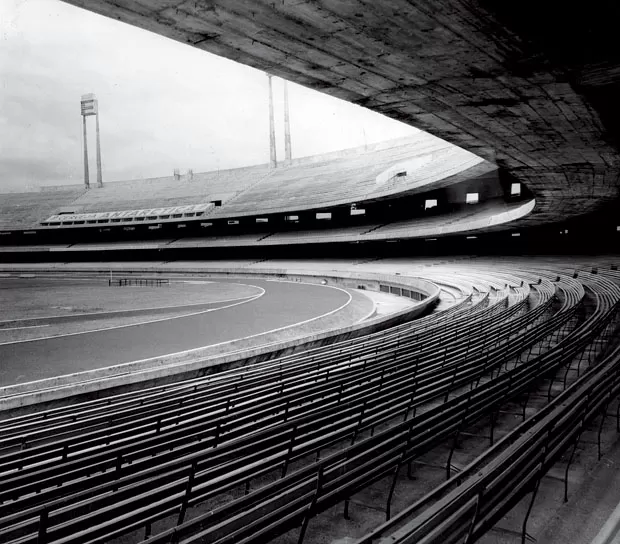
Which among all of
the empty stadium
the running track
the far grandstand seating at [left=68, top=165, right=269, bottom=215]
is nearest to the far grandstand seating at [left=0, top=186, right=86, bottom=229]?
the far grandstand seating at [left=68, top=165, right=269, bottom=215]

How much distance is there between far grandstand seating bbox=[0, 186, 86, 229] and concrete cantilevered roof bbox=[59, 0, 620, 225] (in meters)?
61.1

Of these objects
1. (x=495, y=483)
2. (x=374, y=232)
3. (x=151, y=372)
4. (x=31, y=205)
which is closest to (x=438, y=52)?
(x=495, y=483)

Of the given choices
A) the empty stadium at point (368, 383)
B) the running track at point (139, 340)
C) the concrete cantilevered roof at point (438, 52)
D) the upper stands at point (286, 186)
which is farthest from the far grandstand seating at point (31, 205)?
the concrete cantilevered roof at point (438, 52)

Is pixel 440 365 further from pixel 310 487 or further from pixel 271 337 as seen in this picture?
pixel 271 337

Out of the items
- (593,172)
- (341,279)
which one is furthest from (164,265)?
(593,172)

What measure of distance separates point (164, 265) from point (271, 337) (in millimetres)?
34903

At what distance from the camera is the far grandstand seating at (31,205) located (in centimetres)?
5906

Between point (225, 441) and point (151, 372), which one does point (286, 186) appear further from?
point (225, 441)

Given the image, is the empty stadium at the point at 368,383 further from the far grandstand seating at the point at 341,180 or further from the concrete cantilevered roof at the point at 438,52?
the far grandstand seating at the point at 341,180

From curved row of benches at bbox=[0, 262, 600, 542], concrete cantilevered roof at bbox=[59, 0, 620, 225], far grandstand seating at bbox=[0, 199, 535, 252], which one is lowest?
curved row of benches at bbox=[0, 262, 600, 542]

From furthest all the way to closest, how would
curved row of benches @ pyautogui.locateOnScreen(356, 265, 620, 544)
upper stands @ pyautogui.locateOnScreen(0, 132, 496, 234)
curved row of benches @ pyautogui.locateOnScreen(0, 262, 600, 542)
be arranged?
1. upper stands @ pyautogui.locateOnScreen(0, 132, 496, 234)
2. curved row of benches @ pyautogui.locateOnScreen(0, 262, 600, 542)
3. curved row of benches @ pyautogui.locateOnScreen(356, 265, 620, 544)

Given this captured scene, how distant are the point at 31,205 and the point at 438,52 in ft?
230

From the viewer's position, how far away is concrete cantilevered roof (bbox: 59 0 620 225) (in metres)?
4.55

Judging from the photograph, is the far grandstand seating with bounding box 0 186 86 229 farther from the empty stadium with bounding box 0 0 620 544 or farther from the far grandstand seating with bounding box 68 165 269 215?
the empty stadium with bounding box 0 0 620 544
